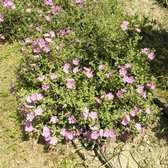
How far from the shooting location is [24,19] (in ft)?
20.4

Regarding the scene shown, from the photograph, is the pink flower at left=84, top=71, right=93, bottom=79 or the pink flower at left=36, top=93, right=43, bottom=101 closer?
the pink flower at left=36, top=93, right=43, bottom=101

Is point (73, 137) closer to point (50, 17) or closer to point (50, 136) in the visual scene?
point (50, 136)

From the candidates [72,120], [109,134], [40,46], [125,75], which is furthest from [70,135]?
[40,46]

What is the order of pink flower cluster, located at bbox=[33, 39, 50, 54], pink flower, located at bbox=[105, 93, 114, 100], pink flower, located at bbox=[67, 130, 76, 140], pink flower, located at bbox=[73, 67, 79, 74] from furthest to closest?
pink flower cluster, located at bbox=[33, 39, 50, 54]
pink flower, located at bbox=[73, 67, 79, 74]
pink flower, located at bbox=[105, 93, 114, 100]
pink flower, located at bbox=[67, 130, 76, 140]

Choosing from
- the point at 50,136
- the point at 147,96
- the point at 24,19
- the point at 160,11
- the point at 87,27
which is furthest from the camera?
the point at 160,11

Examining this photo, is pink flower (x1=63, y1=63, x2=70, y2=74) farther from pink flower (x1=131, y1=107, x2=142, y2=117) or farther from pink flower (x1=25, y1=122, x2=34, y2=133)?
pink flower (x1=131, y1=107, x2=142, y2=117)

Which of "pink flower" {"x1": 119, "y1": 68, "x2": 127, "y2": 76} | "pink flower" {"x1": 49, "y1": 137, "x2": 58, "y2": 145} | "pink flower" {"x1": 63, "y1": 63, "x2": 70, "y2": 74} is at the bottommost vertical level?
"pink flower" {"x1": 49, "y1": 137, "x2": 58, "y2": 145}

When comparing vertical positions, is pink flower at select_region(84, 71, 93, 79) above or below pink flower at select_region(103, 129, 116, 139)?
above

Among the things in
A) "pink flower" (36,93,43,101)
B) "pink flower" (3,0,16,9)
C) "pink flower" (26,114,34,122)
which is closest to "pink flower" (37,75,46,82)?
"pink flower" (36,93,43,101)

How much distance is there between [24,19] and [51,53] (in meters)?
1.31

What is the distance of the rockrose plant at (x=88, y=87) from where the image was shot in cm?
465

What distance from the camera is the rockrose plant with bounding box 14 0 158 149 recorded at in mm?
4652

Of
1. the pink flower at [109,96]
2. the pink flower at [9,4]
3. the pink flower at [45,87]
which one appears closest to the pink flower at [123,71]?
the pink flower at [109,96]

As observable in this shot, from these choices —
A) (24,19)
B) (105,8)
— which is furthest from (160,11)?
(24,19)
